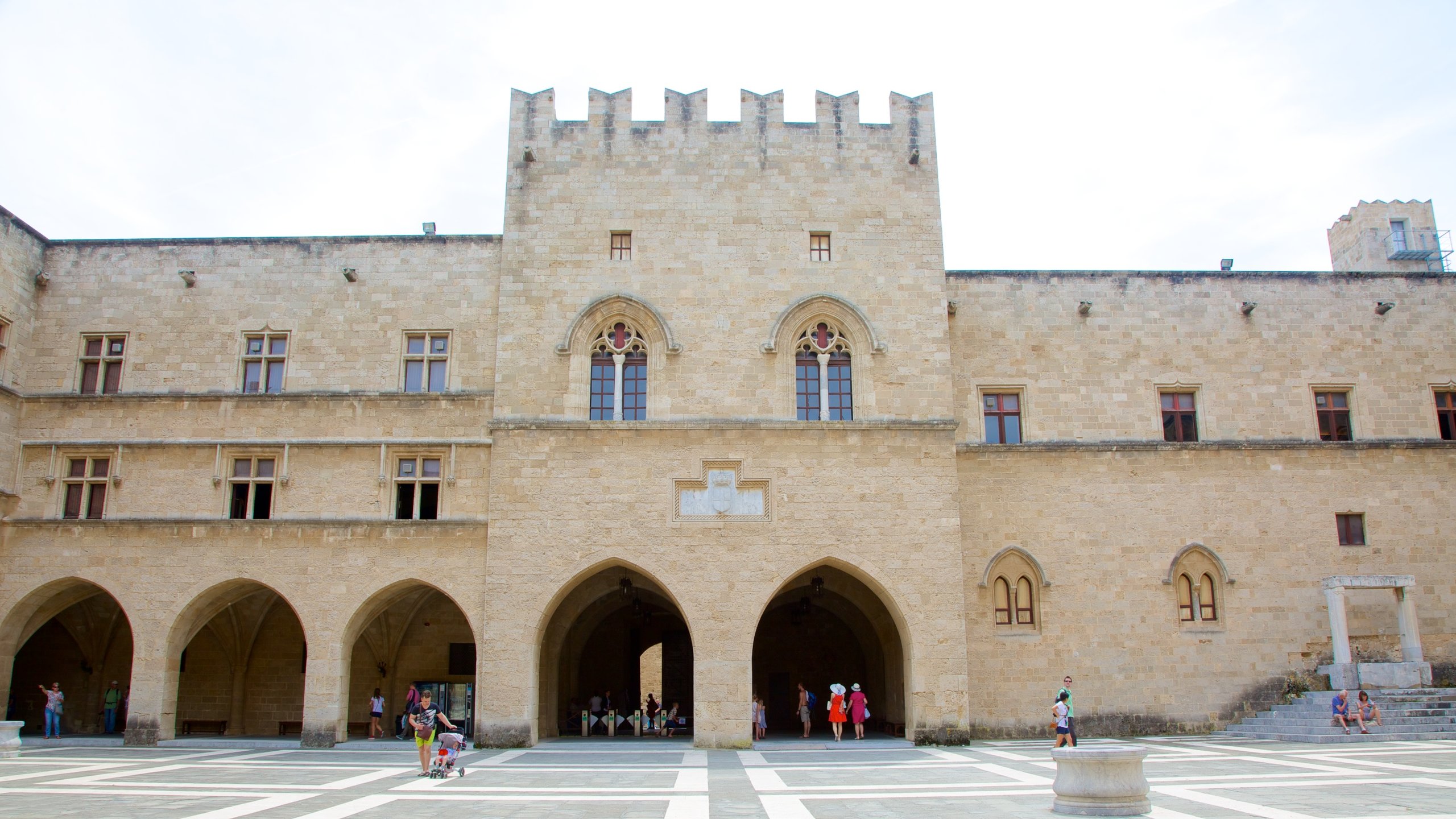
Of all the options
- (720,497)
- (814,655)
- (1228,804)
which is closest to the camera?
(1228,804)

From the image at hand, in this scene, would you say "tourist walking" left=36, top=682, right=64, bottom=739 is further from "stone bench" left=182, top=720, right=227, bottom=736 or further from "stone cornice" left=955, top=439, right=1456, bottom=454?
"stone cornice" left=955, top=439, right=1456, bottom=454

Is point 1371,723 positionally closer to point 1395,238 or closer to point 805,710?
point 805,710

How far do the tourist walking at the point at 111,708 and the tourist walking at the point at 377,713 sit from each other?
19.2ft

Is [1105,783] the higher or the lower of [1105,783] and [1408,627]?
the lower

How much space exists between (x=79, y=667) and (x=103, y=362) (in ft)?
24.4

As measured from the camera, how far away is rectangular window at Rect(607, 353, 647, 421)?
21.2 m

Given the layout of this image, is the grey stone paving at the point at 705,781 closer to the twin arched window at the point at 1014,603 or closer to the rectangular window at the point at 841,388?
the twin arched window at the point at 1014,603

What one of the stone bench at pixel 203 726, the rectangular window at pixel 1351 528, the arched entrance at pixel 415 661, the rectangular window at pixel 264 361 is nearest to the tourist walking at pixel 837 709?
the arched entrance at pixel 415 661

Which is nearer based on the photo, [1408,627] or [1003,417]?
[1408,627]

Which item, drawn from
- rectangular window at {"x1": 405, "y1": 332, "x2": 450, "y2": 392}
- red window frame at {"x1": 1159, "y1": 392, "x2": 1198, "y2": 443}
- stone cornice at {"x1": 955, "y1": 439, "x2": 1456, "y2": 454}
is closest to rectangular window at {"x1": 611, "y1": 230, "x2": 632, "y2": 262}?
rectangular window at {"x1": 405, "y1": 332, "x2": 450, "y2": 392}

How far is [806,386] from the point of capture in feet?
70.2

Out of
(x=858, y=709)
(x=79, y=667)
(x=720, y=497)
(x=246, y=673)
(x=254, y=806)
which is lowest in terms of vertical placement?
(x=254, y=806)

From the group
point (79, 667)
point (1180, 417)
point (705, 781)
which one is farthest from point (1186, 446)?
point (79, 667)

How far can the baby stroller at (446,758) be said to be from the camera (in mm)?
14461
